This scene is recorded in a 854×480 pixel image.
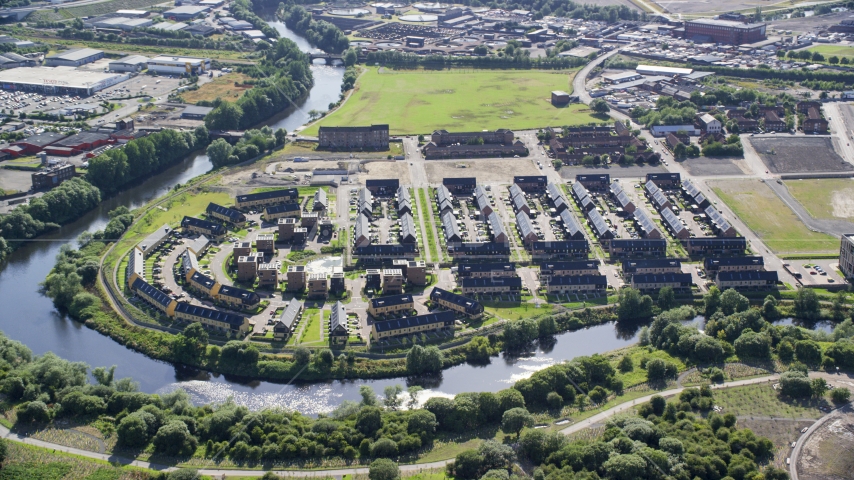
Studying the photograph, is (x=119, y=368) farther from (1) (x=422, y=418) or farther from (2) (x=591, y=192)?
(2) (x=591, y=192)

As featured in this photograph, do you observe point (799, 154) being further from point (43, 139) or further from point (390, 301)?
point (43, 139)

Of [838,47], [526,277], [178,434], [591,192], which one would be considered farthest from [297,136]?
[838,47]

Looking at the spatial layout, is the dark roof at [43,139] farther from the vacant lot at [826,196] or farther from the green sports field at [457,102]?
the vacant lot at [826,196]

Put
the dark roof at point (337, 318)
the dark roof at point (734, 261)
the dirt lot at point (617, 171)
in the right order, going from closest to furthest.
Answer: the dark roof at point (337, 318) < the dark roof at point (734, 261) < the dirt lot at point (617, 171)

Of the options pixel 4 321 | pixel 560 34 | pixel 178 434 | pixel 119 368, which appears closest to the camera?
pixel 178 434

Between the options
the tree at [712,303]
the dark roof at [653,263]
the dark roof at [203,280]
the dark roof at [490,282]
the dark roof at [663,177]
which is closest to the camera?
the tree at [712,303]

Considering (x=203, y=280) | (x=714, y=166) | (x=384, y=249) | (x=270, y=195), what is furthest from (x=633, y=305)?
(x=270, y=195)

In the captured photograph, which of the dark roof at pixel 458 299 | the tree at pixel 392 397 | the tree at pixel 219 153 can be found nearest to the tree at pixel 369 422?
the tree at pixel 392 397
